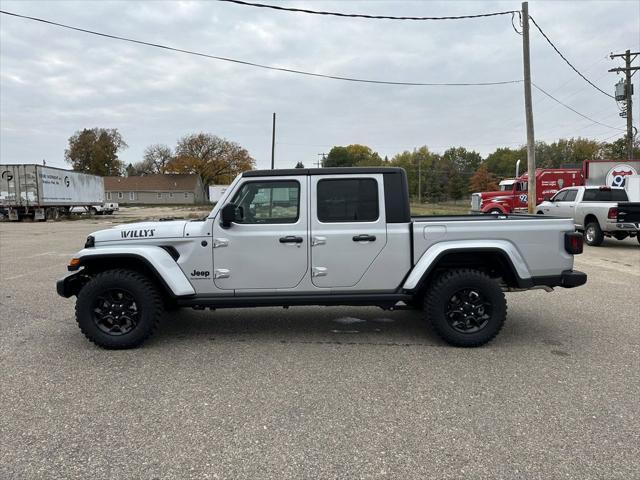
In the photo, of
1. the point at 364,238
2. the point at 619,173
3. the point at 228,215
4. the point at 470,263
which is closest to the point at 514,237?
the point at 470,263

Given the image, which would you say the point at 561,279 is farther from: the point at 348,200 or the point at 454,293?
the point at 348,200

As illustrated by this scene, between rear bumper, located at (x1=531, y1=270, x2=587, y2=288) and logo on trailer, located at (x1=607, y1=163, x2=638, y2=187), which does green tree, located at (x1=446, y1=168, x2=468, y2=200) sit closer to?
logo on trailer, located at (x1=607, y1=163, x2=638, y2=187)

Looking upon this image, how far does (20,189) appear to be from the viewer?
28984 millimetres

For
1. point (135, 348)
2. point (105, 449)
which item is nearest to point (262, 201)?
point (135, 348)

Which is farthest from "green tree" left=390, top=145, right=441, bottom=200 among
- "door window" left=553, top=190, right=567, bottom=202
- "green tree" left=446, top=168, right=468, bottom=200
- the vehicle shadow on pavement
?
the vehicle shadow on pavement

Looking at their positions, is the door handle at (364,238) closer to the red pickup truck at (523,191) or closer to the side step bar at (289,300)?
the side step bar at (289,300)

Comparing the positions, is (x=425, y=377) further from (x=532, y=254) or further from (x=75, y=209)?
(x=75, y=209)

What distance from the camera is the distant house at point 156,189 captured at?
8331 centimetres

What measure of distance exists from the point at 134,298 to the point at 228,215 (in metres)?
1.25

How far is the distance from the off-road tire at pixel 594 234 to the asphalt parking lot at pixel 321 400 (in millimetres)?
9294

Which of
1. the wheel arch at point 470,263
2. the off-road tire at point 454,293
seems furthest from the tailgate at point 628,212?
the off-road tire at point 454,293

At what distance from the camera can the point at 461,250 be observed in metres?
4.53

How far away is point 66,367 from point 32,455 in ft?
5.08

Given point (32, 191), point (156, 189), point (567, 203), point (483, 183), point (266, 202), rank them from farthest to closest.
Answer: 1. point (156, 189)
2. point (483, 183)
3. point (32, 191)
4. point (567, 203)
5. point (266, 202)
